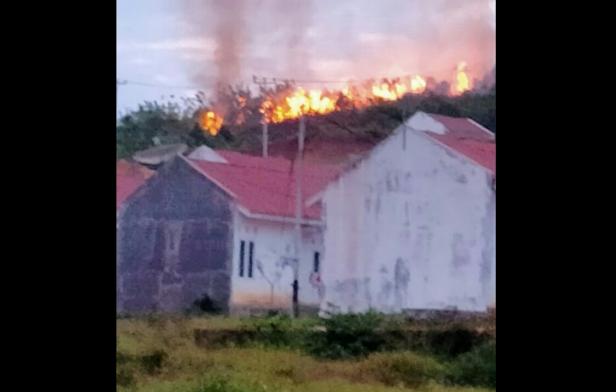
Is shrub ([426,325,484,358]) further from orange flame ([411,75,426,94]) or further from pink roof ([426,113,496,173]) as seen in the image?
orange flame ([411,75,426,94])

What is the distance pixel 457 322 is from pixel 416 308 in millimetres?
81

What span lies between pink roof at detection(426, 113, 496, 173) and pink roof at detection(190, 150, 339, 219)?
22 centimetres

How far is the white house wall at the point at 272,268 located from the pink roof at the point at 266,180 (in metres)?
0.03

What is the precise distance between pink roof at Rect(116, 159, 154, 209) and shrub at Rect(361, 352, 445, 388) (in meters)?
0.54

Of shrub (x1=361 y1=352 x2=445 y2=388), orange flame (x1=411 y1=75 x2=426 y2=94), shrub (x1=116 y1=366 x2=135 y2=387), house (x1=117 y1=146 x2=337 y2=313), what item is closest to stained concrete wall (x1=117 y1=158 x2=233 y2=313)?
house (x1=117 y1=146 x2=337 y2=313)

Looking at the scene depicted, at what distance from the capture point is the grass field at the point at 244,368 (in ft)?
5.29

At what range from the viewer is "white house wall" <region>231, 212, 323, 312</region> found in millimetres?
1613

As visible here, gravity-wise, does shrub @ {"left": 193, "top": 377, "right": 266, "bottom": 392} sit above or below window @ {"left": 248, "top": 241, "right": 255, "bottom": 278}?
below

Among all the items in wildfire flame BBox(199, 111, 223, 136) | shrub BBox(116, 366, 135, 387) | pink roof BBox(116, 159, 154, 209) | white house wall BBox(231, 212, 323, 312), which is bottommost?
shrub BBox(116, 366, 135, 387)

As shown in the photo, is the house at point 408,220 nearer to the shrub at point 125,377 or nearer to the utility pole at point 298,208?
the utility pole at point 298,208
